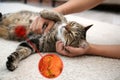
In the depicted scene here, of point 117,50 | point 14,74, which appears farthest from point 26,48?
point 117,50

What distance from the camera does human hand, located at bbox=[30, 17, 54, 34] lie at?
133 centimetres

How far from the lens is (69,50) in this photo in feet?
4.37

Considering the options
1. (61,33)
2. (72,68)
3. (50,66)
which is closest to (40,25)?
(61,33)

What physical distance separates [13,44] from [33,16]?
0.72ft

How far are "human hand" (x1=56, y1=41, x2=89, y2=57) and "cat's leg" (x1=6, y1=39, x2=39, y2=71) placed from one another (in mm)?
126

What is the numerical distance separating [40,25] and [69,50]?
0.20 m

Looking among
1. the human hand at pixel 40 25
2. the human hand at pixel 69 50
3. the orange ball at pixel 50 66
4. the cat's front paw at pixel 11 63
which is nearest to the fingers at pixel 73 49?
the human hand at pixel 69 50

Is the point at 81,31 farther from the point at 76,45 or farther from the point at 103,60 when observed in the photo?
the point at 103,60

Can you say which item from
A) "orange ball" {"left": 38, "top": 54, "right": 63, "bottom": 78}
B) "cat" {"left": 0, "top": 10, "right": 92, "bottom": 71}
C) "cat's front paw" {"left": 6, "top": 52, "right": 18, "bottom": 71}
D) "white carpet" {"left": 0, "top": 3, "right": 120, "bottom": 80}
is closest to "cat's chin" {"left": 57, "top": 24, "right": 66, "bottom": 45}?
"cat" {"left": 0, "top": 10, "right": 92, "bottom": 71}

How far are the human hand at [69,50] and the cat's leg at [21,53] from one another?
0.13 m

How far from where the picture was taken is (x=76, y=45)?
1348 mm

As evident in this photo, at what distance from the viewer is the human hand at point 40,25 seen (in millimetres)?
1331

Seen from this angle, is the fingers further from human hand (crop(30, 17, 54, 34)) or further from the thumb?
human hand (crop(30, 17, 54, 34))

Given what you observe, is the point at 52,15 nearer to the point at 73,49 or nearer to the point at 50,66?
the point at 73,49
